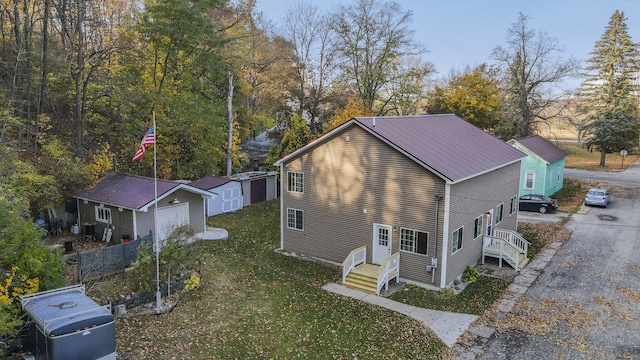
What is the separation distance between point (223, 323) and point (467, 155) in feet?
42.3

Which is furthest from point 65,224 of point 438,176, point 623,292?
point 623,292

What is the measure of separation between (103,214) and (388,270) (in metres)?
13.7

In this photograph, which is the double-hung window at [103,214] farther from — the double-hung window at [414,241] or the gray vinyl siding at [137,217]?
the double-hung window at [414,241]

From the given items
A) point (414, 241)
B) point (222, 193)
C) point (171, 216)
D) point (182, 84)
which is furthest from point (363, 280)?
point (182, 84)

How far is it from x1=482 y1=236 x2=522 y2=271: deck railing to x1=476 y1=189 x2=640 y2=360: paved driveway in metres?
1.31

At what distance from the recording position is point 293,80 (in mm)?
36781

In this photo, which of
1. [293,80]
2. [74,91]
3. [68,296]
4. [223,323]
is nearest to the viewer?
[68,296]

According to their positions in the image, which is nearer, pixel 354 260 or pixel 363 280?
pixel 363 280

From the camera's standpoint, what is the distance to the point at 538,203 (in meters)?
29.7

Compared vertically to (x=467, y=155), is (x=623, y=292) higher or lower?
lower

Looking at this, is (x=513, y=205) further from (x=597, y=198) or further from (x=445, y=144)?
(x=597, y=198)

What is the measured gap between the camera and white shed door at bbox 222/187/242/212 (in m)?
28.2

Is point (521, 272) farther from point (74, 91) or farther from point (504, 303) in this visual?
point (74, 91)

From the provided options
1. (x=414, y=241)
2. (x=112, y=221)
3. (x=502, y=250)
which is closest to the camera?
(x=414, y=241)
